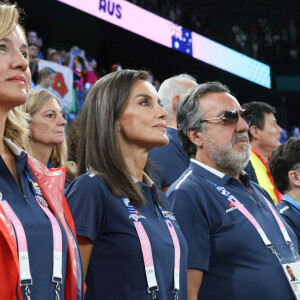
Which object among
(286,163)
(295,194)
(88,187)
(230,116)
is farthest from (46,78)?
(88,187)

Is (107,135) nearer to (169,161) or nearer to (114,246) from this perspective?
(114,246)

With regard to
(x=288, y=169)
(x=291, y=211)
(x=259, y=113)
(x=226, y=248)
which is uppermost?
(x=259, y=113)

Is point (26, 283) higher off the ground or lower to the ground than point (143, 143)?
lower

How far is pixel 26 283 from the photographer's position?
4.46 feet

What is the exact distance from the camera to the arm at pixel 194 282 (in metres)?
2.05

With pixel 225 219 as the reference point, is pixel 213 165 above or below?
above

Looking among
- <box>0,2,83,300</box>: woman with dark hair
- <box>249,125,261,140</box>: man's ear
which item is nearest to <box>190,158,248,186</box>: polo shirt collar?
<box>0,2,83,300</box>: woman with dark hair

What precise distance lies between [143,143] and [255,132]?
91.8 inches

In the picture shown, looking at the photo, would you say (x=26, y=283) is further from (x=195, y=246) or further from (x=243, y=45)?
(x=243, y=45)

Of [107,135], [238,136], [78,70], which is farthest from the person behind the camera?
[78,70]

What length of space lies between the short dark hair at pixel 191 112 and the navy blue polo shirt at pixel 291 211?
1.86ft

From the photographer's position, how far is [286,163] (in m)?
3.03

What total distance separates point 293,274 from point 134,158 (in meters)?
0.74

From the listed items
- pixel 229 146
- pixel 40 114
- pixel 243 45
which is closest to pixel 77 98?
pixel 40 114
